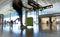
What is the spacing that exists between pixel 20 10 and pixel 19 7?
0.09 meters

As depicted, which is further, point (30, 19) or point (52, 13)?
point (52, 13)

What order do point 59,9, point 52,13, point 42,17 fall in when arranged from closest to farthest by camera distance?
point 59,9, point 52,13, point 42,17

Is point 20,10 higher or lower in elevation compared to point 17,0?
lower

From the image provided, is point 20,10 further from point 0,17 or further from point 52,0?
point 52,0

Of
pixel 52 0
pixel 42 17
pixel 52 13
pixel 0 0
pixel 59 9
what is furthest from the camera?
pixel 42 17

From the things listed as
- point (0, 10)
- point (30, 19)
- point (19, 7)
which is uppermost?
point (0, 10)

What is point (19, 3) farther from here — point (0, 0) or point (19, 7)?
point (0, 0)

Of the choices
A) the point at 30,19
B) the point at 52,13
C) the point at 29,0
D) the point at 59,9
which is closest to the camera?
A: the point at 29,0

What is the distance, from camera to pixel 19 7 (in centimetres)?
311

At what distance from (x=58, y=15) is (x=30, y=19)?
80.6 ft

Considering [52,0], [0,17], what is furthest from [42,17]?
[0,17]

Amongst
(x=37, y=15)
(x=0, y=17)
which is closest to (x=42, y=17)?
(x=37, y=15)

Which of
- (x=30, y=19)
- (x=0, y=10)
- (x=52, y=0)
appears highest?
(x=52, y=0)

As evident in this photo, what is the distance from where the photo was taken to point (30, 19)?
4113mm
